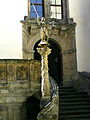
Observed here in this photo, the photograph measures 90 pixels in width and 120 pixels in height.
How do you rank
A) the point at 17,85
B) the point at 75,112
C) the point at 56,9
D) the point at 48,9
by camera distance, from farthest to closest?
the point at 56,9 < the point at 48,9 < the point at 17,85 < the point at 75,112

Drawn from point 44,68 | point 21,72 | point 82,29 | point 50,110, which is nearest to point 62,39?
point 82,29

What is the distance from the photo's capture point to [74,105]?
10.3 m

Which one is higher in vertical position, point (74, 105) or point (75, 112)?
point (74, 105)

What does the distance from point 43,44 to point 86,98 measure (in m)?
3.53

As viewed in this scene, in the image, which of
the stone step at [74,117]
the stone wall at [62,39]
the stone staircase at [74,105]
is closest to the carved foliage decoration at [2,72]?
the stone staircase at [74,105]

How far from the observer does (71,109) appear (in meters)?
9.94

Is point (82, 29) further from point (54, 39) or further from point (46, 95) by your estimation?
point (46, 95)

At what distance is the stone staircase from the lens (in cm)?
945

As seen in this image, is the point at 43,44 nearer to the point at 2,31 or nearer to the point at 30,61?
the point at 30,61

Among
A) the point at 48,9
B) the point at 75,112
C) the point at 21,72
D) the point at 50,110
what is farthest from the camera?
the point at 48,9

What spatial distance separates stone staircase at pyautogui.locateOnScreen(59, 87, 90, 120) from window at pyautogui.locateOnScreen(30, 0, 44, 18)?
4185 millimetres

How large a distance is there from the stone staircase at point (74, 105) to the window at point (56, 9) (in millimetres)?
4148

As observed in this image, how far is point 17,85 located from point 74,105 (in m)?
2.38

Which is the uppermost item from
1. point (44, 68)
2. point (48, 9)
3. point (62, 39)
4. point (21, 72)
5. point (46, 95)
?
point (48, 9)
